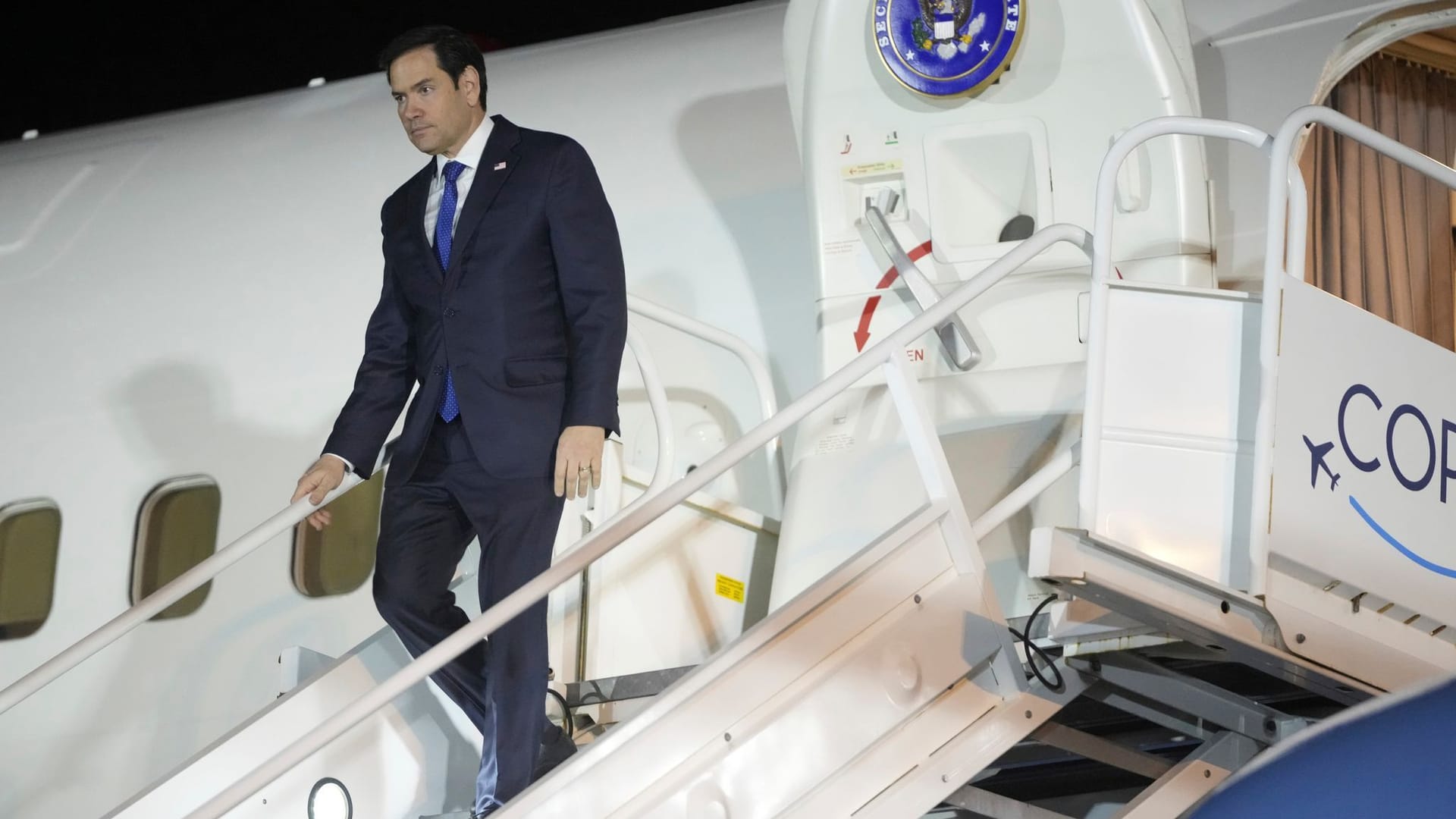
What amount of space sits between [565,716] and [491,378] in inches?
36.6

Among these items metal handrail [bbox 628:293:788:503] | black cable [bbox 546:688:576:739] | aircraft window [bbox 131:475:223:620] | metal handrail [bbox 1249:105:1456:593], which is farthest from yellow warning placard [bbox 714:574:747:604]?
aircraft window [bbox 131:475:223:620]

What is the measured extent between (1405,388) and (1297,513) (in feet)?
1.45

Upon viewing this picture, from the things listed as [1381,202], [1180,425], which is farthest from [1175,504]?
[1381,202]

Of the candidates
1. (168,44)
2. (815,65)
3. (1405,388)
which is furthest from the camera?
(168,44)

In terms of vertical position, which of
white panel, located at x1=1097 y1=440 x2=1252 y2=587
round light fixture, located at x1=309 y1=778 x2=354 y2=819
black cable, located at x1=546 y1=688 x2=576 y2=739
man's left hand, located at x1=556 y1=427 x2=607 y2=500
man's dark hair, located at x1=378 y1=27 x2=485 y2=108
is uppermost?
man's dark hair, located at x1=378 y1=27 x2=485 y2=108

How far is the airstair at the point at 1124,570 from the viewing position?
2490mm

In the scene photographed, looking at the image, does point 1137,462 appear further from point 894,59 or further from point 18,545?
point 18,545

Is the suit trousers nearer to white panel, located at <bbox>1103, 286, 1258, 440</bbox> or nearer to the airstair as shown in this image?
the airstair

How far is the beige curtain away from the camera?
511cm

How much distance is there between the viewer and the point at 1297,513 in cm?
251

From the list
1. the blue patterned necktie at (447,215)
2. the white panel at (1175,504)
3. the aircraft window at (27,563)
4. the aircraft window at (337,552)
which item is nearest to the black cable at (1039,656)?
the white panel at (1175,504)

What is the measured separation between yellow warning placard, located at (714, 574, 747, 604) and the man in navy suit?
966 millimetres

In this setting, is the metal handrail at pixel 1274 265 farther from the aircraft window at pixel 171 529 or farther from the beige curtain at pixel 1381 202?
the aircraft window at pixel 171 529

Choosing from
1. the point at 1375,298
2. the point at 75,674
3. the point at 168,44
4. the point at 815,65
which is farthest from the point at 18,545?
the point at 168,44
